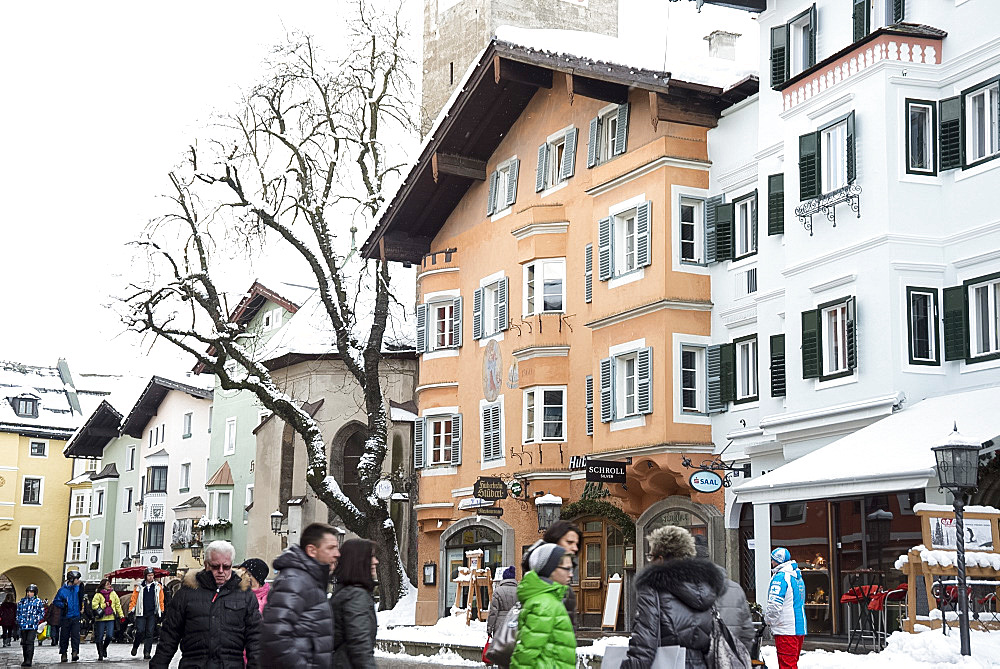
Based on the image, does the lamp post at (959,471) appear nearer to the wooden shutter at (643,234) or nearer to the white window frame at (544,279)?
the wooden shutter at (643,234)

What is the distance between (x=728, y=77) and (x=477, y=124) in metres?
8.42

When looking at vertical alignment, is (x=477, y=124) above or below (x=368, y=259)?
above

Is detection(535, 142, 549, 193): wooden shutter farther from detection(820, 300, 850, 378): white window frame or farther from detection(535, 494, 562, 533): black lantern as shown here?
detection(820, 300, 850, 378): white window frame

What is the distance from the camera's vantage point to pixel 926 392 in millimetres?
21391

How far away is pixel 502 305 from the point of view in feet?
116

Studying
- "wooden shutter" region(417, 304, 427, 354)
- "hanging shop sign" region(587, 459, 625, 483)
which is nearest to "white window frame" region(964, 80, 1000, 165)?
"hanging shop sign" region(587, 459, 625, 483)

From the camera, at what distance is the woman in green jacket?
316 inches

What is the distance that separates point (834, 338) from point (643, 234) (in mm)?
7052

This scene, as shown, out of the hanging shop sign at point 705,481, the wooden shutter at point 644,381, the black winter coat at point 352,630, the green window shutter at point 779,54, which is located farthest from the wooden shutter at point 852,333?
the black winter coat at point 352,630

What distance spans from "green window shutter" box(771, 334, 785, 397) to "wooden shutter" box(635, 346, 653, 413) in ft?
11.5

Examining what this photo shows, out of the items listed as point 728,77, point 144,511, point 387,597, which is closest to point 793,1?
point 728,77

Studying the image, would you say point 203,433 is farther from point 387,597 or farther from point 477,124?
point 477,124

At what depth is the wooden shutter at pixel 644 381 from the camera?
28.5m

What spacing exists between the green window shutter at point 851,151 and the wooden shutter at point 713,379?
21.6ft
